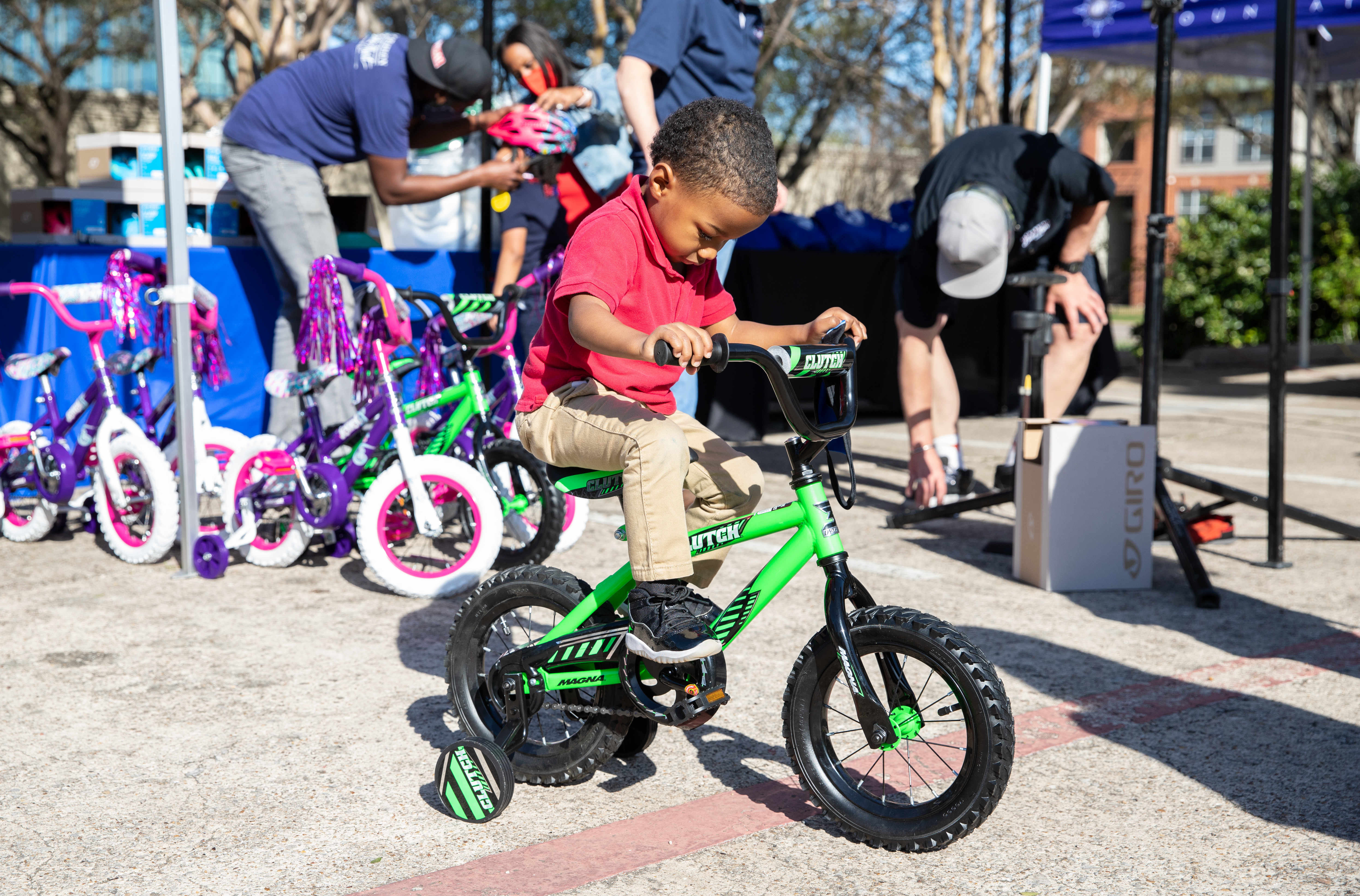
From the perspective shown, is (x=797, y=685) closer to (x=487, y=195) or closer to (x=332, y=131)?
(x=332, y=131)

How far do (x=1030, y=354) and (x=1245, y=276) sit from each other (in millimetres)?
12876

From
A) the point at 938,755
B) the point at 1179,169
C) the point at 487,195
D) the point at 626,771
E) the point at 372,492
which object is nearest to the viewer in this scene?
the point at 938,755

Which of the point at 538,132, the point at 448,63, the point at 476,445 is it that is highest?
the point at 448,63

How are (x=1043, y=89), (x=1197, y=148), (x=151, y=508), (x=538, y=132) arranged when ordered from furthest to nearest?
(x=1197, y=148) < (x=1043, y=89) < (x=538, y=132) < (x=151, y=508)

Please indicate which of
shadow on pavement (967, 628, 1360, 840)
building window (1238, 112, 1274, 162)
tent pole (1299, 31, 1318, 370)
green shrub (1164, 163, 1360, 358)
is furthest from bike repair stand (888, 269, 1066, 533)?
building window (1238, 112, 1274, 162)

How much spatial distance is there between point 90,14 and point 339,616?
25.7 m

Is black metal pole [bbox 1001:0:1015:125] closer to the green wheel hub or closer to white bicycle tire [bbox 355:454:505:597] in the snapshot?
white bicycle tire [bbox 355:454:505:597]

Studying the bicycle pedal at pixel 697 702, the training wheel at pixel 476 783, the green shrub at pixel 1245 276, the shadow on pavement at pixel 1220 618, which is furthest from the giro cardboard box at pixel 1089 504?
the green shrub at pixel 1245 276

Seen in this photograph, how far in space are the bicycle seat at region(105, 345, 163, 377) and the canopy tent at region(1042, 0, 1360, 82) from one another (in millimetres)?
6436

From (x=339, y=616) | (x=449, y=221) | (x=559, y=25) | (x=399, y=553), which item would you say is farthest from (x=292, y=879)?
(x=559, y=25)

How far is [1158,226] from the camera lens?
505 cm

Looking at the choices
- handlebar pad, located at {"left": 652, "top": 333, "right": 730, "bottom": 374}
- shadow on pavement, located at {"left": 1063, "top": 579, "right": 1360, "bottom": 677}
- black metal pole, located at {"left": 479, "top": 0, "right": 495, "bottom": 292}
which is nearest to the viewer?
handlebar pad, located at {"left": 652, "top": 333, "right": 730, "bottom": 374}

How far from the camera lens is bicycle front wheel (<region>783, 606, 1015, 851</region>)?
2.54 meters

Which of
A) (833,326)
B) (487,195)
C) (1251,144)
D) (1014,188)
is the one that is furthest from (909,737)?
(1251,144)
